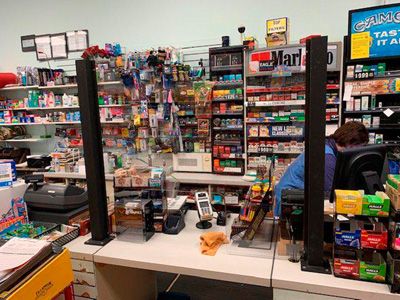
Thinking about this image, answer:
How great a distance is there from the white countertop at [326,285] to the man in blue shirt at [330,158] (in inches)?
23.5

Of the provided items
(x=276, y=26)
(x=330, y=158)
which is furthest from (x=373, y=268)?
(x=276, y=26)

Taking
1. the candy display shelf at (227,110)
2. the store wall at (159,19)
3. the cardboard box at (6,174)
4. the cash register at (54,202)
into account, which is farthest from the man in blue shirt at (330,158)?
the store wall at (159,19)

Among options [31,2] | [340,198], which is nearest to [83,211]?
[340,198]

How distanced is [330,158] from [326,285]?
3.30 ft

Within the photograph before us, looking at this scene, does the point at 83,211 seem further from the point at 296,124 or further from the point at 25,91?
the point at 25,91

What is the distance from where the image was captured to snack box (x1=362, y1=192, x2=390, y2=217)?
4.12ft

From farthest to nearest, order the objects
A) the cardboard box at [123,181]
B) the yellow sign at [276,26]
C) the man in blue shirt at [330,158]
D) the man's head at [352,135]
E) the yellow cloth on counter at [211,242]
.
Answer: the yellow sign at [276,26]
the man's head at [352,135]
the man in blue shirt at [330,158]
the cardboard box at [123,181]
the yellow cloth on counter at [211,242]

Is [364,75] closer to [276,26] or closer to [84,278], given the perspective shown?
[276,26]

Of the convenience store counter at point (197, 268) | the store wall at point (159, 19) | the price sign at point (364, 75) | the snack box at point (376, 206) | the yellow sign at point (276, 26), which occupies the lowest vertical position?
the convenience store counter at point (197, 268)

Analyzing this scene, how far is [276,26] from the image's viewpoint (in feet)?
11.9

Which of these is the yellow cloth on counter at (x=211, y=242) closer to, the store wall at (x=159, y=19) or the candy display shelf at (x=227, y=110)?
the candy display shelf at (x=227, y=110)

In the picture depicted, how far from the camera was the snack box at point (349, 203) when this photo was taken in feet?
4.17

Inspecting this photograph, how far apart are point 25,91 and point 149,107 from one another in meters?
2.49

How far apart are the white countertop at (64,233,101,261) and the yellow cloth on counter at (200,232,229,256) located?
59 centimetres
